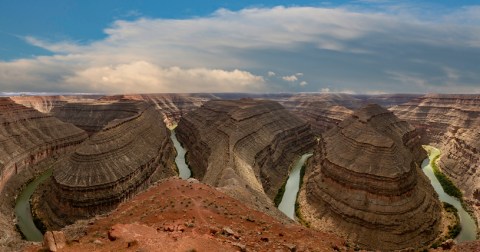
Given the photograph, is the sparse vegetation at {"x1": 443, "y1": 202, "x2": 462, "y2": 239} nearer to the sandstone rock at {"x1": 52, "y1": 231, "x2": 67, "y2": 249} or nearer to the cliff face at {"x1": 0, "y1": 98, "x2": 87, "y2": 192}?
the sandstone rock at {"x1": 52, "y1": 231, "x2": 67, "y2": 249}

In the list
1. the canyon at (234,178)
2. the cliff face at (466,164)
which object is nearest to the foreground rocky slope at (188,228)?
the canyon at (234,178)

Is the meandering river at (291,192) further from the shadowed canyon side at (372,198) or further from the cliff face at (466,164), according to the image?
the cliff face at (466,164)

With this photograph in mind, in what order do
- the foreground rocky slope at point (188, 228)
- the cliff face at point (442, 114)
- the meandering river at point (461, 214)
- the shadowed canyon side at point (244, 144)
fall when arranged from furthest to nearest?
the cliff face at point (442, 114)
the shadowed canyon side at point (244, 144)
the meandering river at point (461, 214)
the foreground rocky slope at point (188, 228)

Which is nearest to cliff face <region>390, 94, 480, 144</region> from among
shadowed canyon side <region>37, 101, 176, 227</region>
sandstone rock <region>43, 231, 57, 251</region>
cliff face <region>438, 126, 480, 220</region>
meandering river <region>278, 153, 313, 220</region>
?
cliff face <region>438, 126, 480, 220</region>

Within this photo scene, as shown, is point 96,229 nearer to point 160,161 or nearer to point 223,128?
point 160,161

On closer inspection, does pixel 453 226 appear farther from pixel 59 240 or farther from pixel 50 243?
pixel 50 243

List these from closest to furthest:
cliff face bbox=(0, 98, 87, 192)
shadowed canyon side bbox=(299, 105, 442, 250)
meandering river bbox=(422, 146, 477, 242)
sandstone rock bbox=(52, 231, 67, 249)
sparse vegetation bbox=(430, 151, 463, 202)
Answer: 1. sandstone rock bbox=(52, 231, 67, 249)
2. shadowed canyon side bbox=(299, 105, 442, 250)
3. meandering river bbox=(422, 146, 477, 242)
4. cliff face bbox=(0, 98, 87, 192)
5. sparse vegetation bbox=(430, 151, 463, 202)
